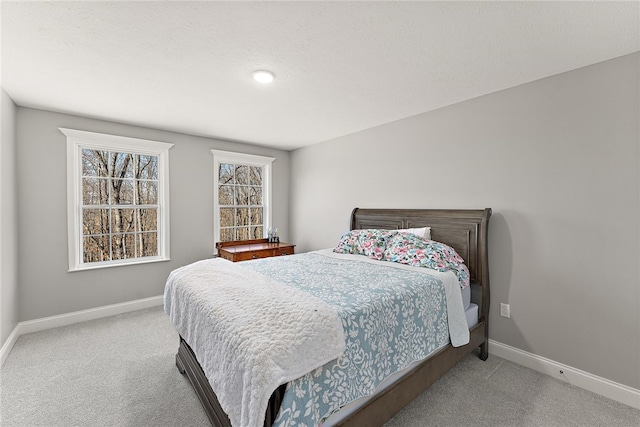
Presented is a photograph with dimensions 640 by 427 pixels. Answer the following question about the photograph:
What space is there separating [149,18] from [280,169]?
11.4 feet

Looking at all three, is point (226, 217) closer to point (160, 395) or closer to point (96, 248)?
point (96, 248)

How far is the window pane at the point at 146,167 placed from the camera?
3.63m

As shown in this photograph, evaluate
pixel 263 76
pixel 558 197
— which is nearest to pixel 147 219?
pixel 263 76

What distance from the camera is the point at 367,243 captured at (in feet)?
9.67

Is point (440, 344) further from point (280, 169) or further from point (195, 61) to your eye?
point (280, 169)

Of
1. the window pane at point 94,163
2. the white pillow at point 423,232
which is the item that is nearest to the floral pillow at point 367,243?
the white pillow at point 423,232

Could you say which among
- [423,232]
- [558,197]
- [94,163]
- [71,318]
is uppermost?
[94,163]

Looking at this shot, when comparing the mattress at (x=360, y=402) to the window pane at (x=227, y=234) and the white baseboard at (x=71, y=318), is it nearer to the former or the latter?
the white baseboard at (x=71, y=318)

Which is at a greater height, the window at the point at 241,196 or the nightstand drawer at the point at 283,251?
the window at the point at 241,196

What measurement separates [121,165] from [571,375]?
516 centimetres

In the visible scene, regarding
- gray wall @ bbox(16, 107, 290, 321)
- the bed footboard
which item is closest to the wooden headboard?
the bed footboard

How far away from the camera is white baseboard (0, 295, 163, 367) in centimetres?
259

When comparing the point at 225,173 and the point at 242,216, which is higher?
the point at 225,173

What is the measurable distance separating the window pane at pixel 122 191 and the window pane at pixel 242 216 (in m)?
1.50
